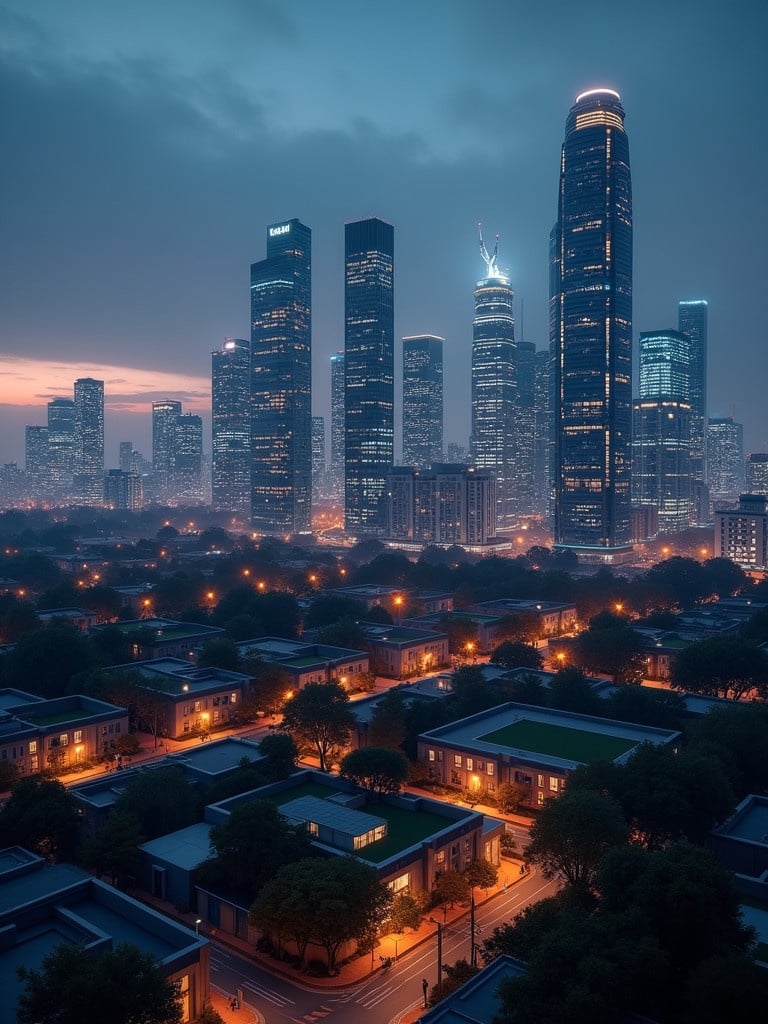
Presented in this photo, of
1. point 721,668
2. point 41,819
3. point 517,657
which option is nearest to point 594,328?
point 517,657

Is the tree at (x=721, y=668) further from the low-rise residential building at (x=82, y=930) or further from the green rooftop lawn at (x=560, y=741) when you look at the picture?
the low-rise residential building at (x=82, y=930)

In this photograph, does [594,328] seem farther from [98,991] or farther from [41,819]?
[98,991]

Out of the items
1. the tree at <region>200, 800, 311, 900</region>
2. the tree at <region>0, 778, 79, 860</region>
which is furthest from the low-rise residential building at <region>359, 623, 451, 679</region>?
the tree at <region>200, 800, 311, 900</region>

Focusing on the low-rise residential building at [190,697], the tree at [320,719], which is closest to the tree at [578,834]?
the tree at [320,719]

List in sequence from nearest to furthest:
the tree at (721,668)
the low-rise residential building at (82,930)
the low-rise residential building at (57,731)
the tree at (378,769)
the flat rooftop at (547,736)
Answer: the low-rise residential building at (82,930) → the tree at (378,769) → the flat rooftop at (547,736) → the low-rise residential building at (57,731) → the tree at (721,668)

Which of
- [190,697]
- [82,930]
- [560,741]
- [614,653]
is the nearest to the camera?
[82,930]

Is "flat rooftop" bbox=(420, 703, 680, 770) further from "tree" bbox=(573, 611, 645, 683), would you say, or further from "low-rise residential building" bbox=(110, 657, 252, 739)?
"low-rise residential building" bbox=(110, 657, 252, 739)

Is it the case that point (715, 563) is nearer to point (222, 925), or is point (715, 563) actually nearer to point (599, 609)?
point (599, 609)
